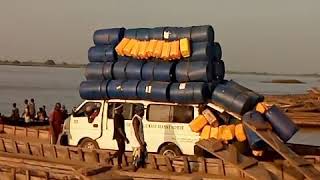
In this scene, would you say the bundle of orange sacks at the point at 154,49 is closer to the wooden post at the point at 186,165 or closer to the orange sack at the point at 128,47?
the orange sack at the point at 128,47

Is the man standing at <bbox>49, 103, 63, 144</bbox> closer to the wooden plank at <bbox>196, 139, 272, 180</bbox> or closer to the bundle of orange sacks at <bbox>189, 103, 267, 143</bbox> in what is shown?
the bundle of orange sacks at <bbox>189, 103, 267, 143</bbox>

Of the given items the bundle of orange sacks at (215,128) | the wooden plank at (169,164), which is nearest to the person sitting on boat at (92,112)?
the bundle of orange sacks at (215,128)

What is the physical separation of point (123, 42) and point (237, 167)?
411 centimetres

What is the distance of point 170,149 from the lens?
12289 millimetres

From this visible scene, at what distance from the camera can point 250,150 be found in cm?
1162

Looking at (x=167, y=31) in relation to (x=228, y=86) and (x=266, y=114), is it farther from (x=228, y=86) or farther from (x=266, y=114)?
(x=266, y=114)

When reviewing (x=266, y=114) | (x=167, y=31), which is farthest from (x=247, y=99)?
(x=167, y=31)

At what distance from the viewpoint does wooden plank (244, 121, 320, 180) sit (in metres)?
9.99

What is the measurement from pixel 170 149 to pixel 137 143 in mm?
911

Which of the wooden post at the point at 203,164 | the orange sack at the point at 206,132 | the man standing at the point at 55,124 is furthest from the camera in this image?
the man standing at the point at 55,124

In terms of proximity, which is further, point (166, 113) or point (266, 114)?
point (166, 113)

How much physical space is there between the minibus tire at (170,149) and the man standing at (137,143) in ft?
2.33

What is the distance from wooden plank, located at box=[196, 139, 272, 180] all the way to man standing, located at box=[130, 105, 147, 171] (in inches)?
46.5

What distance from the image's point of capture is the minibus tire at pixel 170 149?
1220 cm
